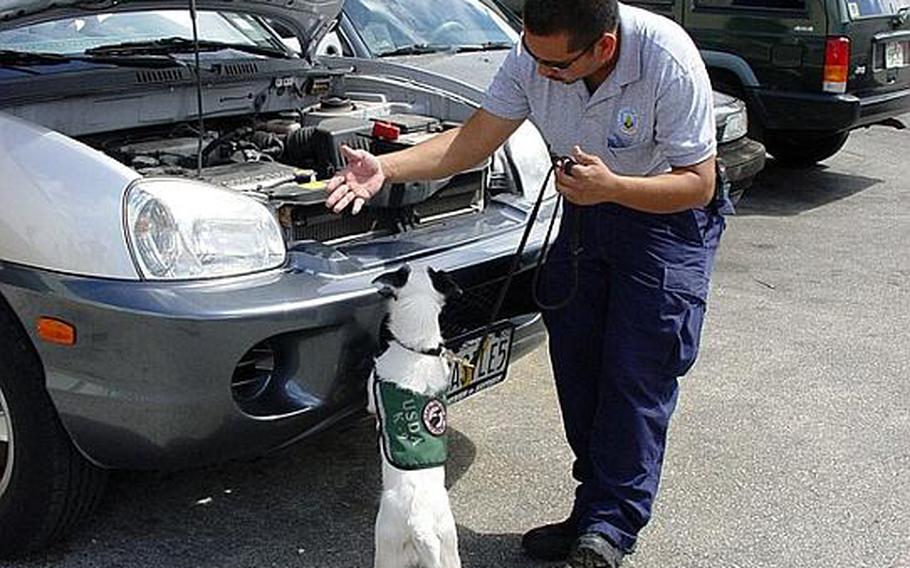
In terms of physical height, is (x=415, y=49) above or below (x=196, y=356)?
above

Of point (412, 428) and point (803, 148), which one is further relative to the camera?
point (803, 148)

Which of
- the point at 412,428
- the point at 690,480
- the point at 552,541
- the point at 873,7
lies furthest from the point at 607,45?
the point at 873,7

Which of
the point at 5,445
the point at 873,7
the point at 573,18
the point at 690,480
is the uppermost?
the point at 573,18

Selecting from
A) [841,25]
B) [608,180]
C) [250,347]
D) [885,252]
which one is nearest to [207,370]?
[250,347]

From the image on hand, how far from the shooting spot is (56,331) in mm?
2742

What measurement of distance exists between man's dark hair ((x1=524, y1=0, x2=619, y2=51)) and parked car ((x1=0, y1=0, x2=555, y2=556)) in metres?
0.76

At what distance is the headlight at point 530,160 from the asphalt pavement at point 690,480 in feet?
2.86

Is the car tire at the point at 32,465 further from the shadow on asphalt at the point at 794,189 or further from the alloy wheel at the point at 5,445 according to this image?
the shadow on asphalt at the point at 794,189

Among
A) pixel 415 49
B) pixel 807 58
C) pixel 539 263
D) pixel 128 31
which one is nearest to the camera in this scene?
pixel 539 263

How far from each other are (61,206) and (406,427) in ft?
3.23

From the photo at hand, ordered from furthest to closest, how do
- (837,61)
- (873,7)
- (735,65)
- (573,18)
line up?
(735,65) → (873,7) → (837,61) → (573,18)

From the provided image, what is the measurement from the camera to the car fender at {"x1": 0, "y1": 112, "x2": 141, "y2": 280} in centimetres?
269

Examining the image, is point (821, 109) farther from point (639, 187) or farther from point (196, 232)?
point (196, 232)

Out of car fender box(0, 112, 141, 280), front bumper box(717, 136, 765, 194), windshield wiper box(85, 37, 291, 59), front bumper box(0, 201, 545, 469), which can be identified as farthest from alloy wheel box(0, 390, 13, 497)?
front bumper box(717, 136, 765, 194)
